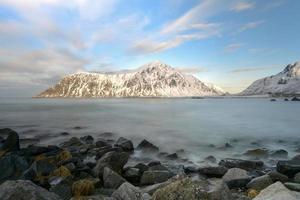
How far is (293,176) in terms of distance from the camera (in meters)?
16.2

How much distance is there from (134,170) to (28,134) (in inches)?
1015

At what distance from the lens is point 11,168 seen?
535 inches

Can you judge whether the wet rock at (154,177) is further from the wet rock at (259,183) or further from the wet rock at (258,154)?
the wet rock at (258,154)

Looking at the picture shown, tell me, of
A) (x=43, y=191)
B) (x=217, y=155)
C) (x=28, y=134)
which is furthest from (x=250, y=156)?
(x=28, y=134)

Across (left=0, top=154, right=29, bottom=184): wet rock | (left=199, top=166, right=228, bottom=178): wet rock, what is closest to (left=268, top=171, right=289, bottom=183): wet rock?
(left=199, top=166, right=228, bottom=178): wet rock

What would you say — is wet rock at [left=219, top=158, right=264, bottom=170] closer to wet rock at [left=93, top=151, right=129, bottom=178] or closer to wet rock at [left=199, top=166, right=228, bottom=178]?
wet rock at [left=199, top=166, right=228, bottom=178]

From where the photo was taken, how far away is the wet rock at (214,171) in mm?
16672

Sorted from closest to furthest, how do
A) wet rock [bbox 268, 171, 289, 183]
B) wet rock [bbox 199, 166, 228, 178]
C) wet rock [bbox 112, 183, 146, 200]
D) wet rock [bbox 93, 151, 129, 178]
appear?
1. wet rock [bbox 112, 183, 146, 200]
2. wet rock [bbox 268, 171, 289, 183]
3. wet rock [bbox 93, 151, 129, 178]
4. wet rock [bbox 199, 166, 228, 178]

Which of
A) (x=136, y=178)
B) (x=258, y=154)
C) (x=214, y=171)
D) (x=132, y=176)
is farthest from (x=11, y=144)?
(x=258, y=154)

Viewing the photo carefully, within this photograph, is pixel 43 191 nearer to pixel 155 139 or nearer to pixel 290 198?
pixel 290 198

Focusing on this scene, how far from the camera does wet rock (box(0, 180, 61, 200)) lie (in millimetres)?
7178

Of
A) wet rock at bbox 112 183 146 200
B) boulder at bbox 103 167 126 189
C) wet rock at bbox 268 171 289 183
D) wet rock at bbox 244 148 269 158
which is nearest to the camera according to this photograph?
wet rock at bbox 112 183 146 200

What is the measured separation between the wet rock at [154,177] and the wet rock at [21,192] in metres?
7.32

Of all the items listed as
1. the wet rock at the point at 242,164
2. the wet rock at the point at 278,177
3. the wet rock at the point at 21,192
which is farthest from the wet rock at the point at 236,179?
the wet rock at the point at 21,192
